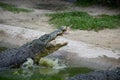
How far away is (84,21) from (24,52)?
4932mm

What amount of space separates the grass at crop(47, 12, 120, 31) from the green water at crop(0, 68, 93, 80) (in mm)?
3872

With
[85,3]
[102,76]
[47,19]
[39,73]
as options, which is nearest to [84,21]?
[47,19]

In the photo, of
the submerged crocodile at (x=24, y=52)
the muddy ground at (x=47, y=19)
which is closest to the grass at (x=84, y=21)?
the muddy ground at (x=47, y=19)

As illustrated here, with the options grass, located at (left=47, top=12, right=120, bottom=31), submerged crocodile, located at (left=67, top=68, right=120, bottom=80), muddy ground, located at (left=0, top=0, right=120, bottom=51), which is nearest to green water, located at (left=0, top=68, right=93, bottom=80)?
submerged crocodile, located at (left=67, top=68, right=120, bottom=80)

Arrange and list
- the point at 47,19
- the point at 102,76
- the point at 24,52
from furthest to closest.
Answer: the point at 47,19 < the point at 24,52 < the point at 102,76

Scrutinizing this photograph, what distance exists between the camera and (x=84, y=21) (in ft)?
44.8

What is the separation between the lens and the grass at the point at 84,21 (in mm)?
12898

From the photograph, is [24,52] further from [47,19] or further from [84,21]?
[47,19]

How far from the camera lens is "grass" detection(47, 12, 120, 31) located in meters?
12.9

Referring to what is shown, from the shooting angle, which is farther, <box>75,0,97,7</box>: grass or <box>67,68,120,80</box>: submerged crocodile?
<box>75,0,97,7</box>: grass

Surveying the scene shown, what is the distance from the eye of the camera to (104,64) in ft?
30.8

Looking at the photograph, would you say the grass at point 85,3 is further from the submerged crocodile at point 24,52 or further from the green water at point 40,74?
the green water at point 40,74

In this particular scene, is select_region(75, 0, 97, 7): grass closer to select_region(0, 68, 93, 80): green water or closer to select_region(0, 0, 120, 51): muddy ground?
select_region(0, 0, 120, 51): muddy ground

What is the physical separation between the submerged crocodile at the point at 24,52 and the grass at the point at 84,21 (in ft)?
12.1
